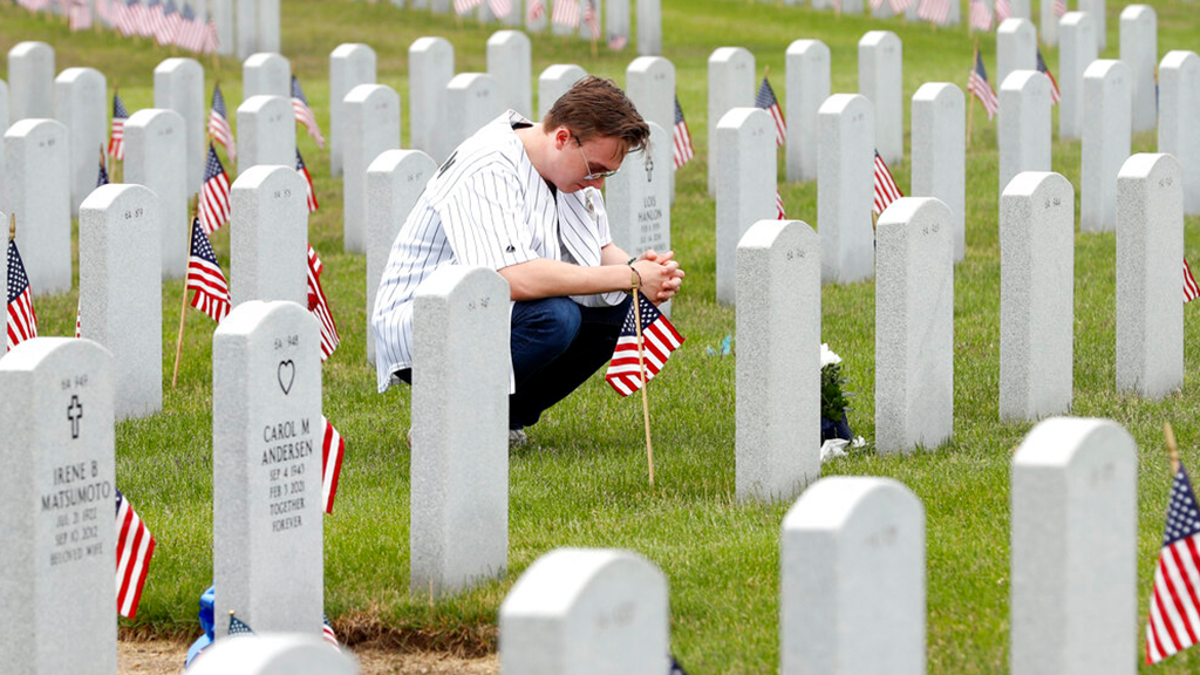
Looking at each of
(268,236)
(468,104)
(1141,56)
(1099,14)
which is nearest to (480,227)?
(268,236)

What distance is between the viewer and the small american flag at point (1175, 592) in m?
4.14

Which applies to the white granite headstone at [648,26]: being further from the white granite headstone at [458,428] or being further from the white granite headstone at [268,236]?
the white granite headstone at [458,428]

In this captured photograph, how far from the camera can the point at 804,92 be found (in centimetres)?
1354

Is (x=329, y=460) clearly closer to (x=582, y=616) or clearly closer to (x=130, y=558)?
(x=130, y=558)

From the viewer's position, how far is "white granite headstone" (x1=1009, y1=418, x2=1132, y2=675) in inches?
143

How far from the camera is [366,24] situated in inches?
938

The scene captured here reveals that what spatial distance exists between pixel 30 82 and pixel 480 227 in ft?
31.4

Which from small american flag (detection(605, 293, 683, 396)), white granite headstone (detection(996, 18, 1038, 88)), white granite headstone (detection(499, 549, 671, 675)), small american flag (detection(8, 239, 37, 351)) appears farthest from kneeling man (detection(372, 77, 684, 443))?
white granite headstone (detection(996, 18, 1038, 88))

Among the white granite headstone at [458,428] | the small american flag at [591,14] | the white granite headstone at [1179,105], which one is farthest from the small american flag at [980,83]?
the white granite headstone at [458,428]

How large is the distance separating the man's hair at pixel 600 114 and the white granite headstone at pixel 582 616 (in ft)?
10.5

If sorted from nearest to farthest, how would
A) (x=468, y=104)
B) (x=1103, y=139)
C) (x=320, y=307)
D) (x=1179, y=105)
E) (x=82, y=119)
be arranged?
(x=320, y=307) → (x=1103, y=139) → (x=1179, y=105) → (x=468, y=104) → (x=82, y=119)

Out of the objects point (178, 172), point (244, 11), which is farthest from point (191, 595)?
point (244, 11)

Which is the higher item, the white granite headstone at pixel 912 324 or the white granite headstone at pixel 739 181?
the white granite headstone at pixel 739 181

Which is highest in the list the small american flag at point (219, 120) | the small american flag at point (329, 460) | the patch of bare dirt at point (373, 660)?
the small american flag at point (219, 120)
